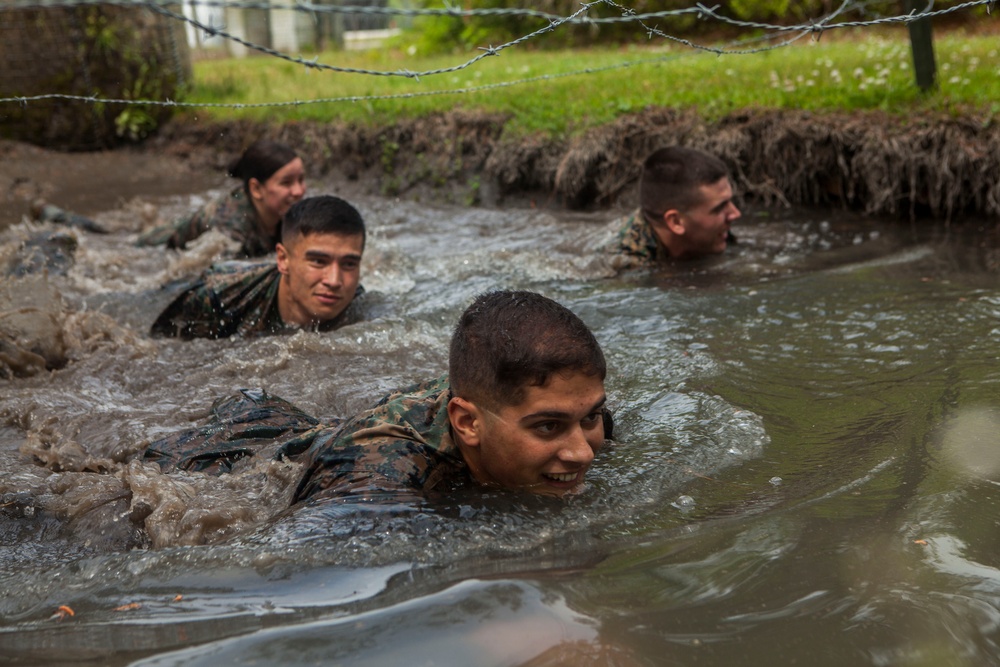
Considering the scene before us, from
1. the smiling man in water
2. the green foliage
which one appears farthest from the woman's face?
the green foliage

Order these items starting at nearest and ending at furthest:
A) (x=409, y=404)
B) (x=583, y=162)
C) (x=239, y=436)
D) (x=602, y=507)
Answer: (x=602, y=507)
(x=409, y=404)
(x=239, y=436)
(x=583, y=162)

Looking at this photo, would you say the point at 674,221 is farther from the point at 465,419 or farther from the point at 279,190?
the point at 465,419

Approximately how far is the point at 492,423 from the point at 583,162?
6043mm

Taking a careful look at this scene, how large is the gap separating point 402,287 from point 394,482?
4.01 m

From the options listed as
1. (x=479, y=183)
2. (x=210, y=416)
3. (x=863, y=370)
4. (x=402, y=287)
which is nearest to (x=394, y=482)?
(x=210, y=416)

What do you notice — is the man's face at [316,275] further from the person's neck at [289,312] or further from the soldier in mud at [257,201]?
the soldier in mud at [257,201]

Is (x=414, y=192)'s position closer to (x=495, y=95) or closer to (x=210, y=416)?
(x=495, y=95)

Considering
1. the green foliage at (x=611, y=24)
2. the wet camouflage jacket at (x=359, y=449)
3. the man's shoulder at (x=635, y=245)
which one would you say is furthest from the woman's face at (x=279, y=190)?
the green foliage at (x=611, y=24)

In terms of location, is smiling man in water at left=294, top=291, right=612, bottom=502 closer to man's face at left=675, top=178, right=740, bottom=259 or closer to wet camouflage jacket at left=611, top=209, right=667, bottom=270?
wet camouflage jacket at left=611, top=209, right=667, bottom=270

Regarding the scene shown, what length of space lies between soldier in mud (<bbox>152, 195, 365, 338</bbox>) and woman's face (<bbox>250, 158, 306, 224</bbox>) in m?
2.10

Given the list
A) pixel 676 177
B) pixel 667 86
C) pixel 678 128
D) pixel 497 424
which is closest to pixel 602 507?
pixel 497 424

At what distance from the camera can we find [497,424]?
3441mm

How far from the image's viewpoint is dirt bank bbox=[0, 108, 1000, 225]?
7656 mm

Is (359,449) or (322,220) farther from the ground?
(322,220)
